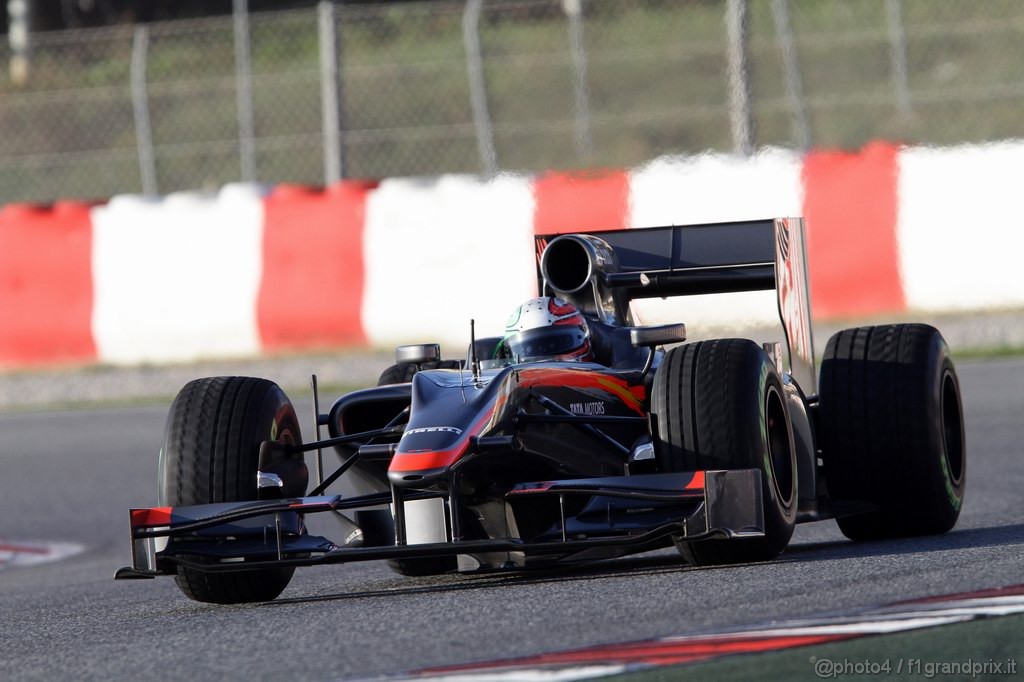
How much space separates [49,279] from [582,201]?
167 inches

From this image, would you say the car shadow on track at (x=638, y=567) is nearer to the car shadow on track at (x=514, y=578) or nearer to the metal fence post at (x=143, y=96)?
the car shadow on track at (x=514, y=578)

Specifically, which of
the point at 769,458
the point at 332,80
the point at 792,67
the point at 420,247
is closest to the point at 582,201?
the point at 420,247

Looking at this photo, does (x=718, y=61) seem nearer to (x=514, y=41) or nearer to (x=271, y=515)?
(x=514, y=41)

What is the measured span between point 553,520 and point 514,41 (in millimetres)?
12832

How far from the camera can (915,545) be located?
20.6ft

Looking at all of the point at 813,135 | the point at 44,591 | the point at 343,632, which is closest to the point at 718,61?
the point at 813,135

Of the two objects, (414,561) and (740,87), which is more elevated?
(740,87)

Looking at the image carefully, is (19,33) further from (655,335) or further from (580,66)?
(655,335)

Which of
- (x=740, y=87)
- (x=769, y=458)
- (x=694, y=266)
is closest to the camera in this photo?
(x=769, y=458)

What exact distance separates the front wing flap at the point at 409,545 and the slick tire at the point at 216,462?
0.53 ft

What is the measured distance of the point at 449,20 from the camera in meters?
23.2

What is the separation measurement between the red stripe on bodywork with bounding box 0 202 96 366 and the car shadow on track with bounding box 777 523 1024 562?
822 cm

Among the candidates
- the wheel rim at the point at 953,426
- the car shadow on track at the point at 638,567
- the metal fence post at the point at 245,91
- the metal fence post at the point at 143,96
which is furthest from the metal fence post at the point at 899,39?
the car shadow on track at the point at 638,567

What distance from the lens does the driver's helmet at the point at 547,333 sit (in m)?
6.64
